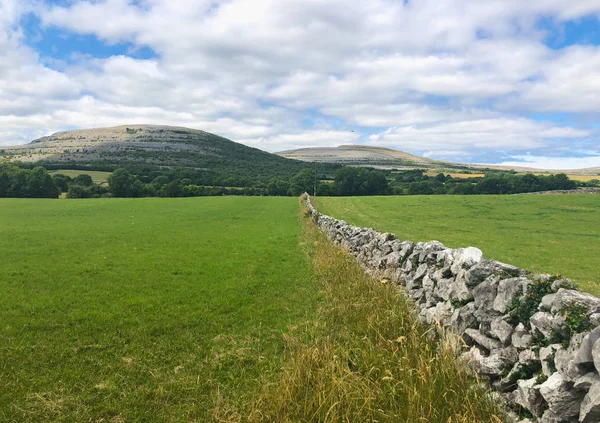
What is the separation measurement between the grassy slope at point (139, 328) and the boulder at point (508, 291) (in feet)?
13.8

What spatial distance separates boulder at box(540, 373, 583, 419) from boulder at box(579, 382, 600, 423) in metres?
0.18

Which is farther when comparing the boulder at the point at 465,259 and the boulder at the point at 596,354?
the boulder at the point at 465,259

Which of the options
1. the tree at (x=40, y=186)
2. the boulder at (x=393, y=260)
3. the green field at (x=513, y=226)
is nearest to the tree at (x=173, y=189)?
the tree at (x=40, y=186)

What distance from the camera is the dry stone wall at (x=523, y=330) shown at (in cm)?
394

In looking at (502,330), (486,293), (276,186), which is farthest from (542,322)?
(276,186)

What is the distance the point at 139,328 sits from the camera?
8.52 meters

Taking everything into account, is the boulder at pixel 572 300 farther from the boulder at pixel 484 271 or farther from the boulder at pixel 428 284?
the boulder at pixel 428 284

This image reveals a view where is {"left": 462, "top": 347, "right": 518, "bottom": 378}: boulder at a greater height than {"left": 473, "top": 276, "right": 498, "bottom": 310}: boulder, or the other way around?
{"left": 473, "top": 276, "right": 498, "bottom": 310}: boulder

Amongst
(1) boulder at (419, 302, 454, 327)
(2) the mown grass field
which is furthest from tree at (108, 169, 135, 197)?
(1) boulder at (419, 302, 454, 327)

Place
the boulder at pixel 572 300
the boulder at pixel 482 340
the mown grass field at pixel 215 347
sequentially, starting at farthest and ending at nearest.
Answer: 1. the boulder at pixel 482 340
2. the mown grass field at pixel 215 347
3. the boulder at pixel 572 300

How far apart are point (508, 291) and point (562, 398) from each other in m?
2.15

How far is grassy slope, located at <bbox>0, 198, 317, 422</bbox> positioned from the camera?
5.76 metres

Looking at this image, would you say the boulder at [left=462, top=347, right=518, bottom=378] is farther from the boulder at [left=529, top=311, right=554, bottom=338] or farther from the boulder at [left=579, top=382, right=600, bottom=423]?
the boulder at [left=579, top=382, right=600, bottom=423]

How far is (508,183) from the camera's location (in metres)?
86.4
